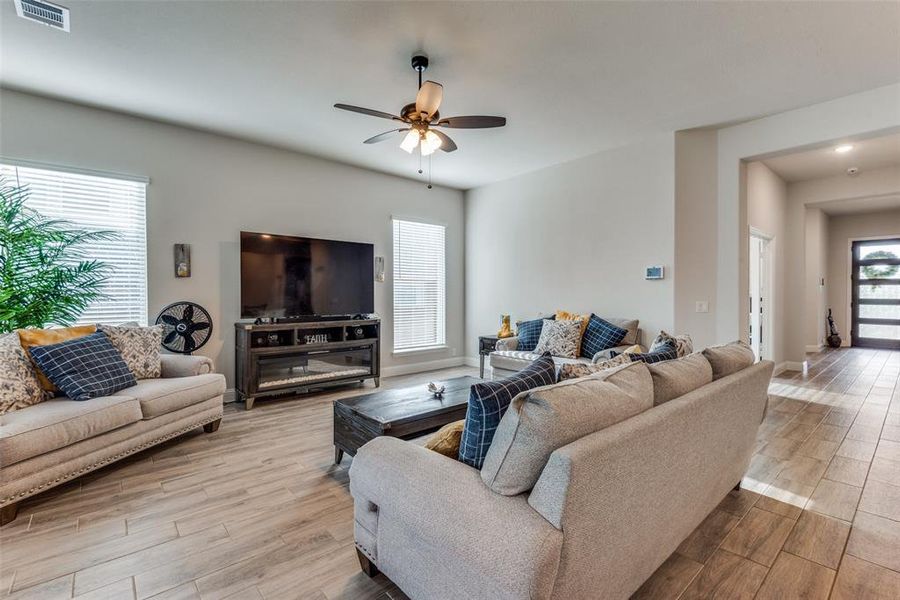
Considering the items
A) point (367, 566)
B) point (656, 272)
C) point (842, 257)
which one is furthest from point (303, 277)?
point (842, 257)

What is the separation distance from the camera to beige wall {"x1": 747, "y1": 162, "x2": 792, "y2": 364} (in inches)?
197

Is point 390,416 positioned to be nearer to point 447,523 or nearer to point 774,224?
point 447,523

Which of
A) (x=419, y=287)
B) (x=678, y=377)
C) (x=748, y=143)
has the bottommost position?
(x=678, y=377)

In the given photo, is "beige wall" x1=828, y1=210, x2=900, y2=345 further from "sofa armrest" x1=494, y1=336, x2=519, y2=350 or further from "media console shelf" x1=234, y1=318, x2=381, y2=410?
"media console shelf" x1=234, y1=318, x2=381, y2=410

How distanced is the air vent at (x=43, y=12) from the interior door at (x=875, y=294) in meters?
12.0

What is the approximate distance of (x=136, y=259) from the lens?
3.88 m

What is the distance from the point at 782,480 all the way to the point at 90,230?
5734 millimetres

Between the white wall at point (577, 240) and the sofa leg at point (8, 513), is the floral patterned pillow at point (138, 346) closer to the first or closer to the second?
the sofa leg at point (8, 513)

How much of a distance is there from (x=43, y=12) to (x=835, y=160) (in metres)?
7.71

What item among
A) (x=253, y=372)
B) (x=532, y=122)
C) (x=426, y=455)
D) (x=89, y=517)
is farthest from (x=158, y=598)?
(x=532, y=122)

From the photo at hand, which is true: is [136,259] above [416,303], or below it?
above

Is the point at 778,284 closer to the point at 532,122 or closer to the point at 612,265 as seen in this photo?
the point at 612,265

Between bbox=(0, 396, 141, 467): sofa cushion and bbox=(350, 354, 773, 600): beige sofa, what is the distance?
1901 millimetres

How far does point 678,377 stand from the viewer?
1746 millimetres
